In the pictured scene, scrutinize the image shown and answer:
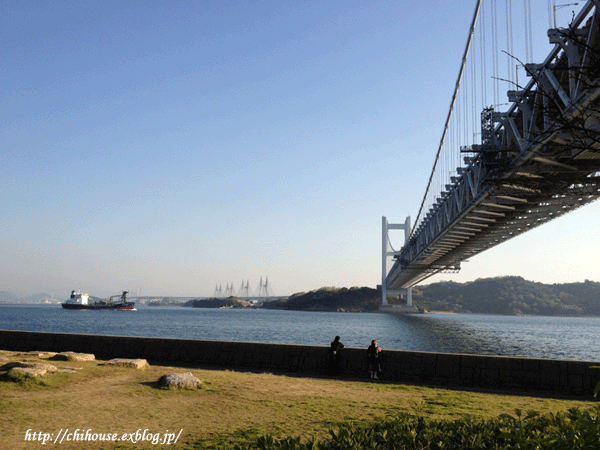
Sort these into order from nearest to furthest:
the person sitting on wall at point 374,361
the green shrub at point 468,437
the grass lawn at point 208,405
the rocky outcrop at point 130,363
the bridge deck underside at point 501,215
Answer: the green shrub at point 468,437, the grass lawn at point 208,405, the rocky outcrop at point 130,363, the person sitting on wall at point 374,361, the bridge deck underside at point 501,215

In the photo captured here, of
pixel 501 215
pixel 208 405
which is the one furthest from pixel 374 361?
pixel 501 215

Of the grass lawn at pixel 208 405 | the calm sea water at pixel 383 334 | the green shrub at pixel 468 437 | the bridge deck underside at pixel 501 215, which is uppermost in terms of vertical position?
the bridge deck underside at pixel 501 215

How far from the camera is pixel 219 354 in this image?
14.0m

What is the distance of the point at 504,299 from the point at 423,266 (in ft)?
449

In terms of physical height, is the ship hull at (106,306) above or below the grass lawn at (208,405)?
below

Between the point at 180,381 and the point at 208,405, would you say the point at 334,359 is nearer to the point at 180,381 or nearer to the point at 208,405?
the point at 180,381

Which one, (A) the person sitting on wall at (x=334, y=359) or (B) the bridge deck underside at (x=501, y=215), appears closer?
(A) the person sitting on wall at (x=334, y=359)

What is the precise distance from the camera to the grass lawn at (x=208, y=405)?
22.5 ft

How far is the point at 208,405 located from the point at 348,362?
17.8 ft

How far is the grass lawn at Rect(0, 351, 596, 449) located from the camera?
6.87 m

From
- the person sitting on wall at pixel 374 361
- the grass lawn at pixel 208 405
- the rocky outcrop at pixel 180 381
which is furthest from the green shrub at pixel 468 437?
the person sitting on wall at pixel 374 361

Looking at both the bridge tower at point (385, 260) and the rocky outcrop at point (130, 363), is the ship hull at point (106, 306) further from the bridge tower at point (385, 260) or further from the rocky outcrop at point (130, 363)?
the rocky outcrop at point (130, 363)

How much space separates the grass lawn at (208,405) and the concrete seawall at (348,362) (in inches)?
48.6

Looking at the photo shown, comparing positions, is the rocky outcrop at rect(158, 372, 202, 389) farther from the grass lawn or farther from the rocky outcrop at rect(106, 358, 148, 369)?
the rocky outcrop at rect(106, 358, 148, 369)
